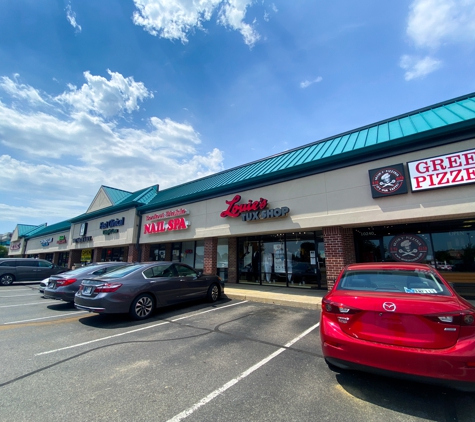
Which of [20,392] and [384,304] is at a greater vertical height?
[384,304]

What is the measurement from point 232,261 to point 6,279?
1526cm

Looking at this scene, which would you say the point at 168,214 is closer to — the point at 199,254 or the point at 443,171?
the point at 199,254

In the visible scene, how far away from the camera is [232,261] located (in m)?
14.4

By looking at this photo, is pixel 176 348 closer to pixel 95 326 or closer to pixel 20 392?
pixel 20 392

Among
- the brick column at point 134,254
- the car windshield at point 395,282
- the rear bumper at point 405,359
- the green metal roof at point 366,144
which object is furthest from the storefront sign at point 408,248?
the brick column at point 134,254

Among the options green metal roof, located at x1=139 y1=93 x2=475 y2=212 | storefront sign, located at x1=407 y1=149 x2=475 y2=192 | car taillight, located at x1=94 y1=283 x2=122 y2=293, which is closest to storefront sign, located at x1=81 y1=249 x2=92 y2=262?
green metal roof, located at x1=139 y1=93 x2=475 y2=212

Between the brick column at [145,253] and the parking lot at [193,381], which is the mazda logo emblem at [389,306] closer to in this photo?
the parking lot at [193,381]

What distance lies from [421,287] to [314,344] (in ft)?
Answer: 7.48

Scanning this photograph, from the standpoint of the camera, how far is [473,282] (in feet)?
28.0

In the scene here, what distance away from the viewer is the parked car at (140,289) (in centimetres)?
636

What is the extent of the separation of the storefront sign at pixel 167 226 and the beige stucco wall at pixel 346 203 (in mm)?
2235

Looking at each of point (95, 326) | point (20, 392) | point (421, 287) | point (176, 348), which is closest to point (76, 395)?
point (20, 392)

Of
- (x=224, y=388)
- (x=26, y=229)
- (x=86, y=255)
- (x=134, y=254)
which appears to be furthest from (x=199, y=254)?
(x=26, y=229)

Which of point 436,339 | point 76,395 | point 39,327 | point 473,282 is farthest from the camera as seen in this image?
point 473,282
